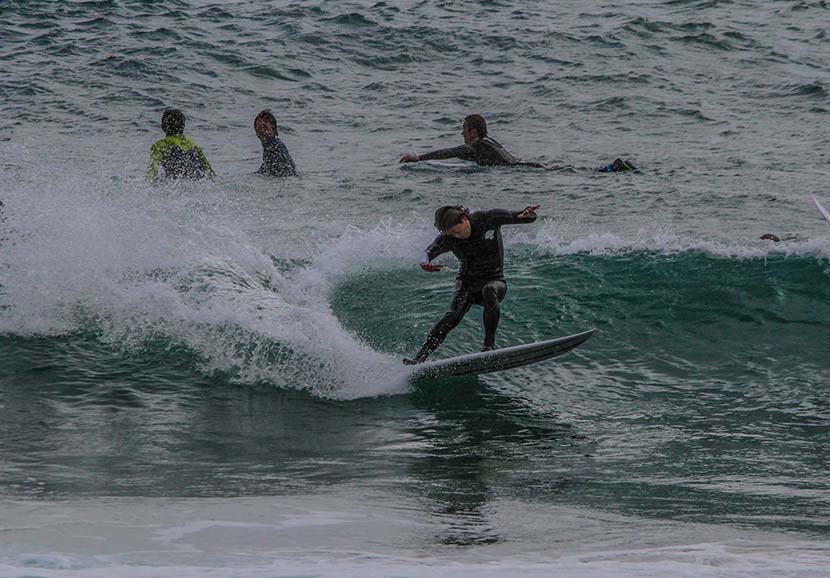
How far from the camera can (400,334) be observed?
412 inches

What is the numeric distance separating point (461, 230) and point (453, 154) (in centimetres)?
828

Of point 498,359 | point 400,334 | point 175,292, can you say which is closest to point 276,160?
point 175,292

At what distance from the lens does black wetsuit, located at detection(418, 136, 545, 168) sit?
16750mm

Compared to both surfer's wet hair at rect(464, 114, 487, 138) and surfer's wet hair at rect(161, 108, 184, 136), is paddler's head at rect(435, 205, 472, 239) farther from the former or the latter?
surfer's wet hair at rect(464, 114, 487, 138)

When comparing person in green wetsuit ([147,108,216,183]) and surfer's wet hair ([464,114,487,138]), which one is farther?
surfer's wet hair ([464,114,487,138])

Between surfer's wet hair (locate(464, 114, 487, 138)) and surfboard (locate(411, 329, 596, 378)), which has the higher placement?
surfer's wet hair (locate(464, 114, 487, 138))

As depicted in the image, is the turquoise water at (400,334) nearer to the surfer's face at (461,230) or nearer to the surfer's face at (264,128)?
the surfer's face at (264,128)

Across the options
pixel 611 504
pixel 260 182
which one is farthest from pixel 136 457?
pixel 260 182

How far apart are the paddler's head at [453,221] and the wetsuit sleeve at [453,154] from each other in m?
8.08

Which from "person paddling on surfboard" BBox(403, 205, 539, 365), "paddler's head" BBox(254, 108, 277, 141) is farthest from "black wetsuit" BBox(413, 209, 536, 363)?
"paddler's head" BBox(254, 108, 277, 141)

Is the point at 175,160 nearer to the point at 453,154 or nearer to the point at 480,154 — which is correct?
the point at 453,154

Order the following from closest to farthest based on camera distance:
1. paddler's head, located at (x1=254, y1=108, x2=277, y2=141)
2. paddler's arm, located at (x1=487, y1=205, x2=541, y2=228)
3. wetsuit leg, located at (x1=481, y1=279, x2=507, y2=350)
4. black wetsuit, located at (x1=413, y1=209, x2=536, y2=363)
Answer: paddler's arm, located at (x1=487, y1=205, x2=541, y2=228)
wetsuit leg, located at (x1=481, y1=279, x2=507, y2=350)
black wetsuit, located at (x1=413, y1=209, x2=536, y2=363)
paddler's head, located at (x1=254, y1=108, x2=277, y2=141)

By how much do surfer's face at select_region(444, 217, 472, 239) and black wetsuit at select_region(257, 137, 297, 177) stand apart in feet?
27.2

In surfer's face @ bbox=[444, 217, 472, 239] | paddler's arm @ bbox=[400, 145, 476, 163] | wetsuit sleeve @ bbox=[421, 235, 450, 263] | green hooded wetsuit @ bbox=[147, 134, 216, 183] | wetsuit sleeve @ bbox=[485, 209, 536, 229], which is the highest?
wetsuit sleeve @ bbox=[485, 209, 536, 229]
